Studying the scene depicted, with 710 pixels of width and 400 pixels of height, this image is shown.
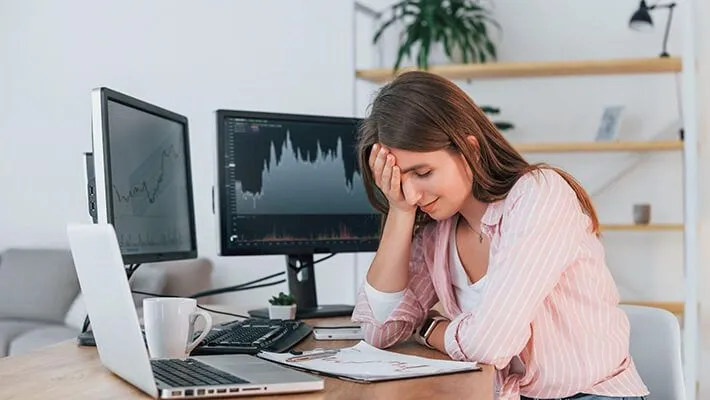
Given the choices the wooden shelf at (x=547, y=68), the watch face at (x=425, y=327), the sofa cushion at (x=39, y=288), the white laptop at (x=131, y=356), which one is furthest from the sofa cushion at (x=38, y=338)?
the white laptop at (x=131, y=356)

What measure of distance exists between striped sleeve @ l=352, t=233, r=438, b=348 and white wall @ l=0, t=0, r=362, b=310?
2438mm

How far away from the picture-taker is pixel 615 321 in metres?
1.63

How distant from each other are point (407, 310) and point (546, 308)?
0.89ft

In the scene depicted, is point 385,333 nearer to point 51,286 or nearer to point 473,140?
point 473,140

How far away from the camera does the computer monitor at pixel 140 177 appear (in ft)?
5.19

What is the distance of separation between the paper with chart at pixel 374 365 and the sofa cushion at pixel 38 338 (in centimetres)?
266

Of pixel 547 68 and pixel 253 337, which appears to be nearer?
pixel 253 337

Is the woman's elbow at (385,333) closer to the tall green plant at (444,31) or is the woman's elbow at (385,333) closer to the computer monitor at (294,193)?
the computer monitor at (294,193)

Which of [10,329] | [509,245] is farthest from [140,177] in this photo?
[10,329]

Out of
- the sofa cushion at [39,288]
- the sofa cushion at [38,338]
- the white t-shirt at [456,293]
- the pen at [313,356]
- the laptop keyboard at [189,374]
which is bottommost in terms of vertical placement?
the sofa cushion at [38,338]

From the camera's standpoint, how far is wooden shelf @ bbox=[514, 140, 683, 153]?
12.3ft

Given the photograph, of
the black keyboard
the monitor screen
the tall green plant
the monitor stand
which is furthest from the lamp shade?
the black keyboard

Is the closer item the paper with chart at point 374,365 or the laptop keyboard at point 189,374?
the laptop keyboard at point 189,374

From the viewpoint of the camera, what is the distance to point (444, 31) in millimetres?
3957
